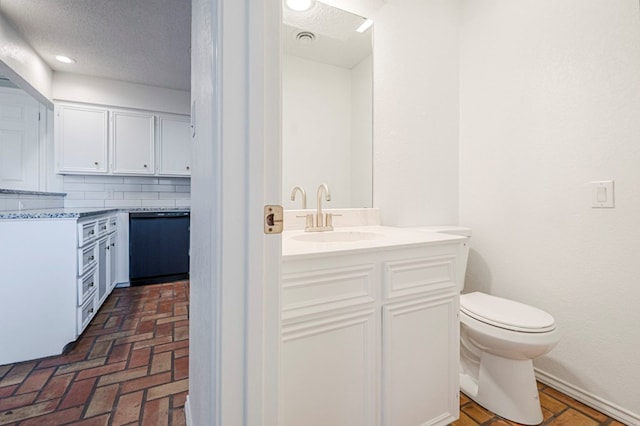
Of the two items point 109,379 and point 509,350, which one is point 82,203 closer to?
point 109,379

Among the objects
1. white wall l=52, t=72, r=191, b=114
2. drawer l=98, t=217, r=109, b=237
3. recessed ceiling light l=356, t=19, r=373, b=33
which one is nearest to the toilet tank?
recessed ceiling light l=356, t=19, r=373, b=33

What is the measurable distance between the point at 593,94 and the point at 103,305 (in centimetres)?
382

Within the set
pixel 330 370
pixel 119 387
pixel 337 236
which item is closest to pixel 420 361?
pixel 330 370

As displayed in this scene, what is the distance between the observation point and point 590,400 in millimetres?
1466

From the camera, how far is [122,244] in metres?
3.41

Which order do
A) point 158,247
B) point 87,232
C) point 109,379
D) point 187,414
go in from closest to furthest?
1. point 187,414
2. point 109,379
3. point 87,232
4. point 158,247

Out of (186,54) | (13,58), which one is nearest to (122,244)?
(13,58)

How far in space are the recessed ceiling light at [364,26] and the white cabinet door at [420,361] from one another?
157 cm

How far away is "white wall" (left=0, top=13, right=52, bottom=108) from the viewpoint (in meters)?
2.33

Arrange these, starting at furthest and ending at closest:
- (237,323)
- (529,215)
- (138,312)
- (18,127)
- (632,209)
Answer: (18,127) < (138,312) < (529,215) < (632,209) < (237,323)

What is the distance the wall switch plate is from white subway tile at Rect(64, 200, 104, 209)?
179 inches

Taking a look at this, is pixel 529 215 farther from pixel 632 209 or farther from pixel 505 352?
pixel 505 352

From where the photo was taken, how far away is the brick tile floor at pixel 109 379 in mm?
1405

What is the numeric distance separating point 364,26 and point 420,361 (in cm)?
182
